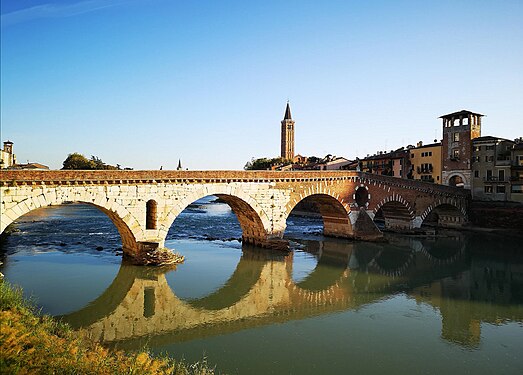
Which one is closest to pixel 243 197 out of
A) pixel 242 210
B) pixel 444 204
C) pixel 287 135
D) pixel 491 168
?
pixel 242 210

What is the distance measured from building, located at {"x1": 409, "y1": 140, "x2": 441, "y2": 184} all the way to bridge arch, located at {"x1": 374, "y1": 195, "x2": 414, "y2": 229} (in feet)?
38.9

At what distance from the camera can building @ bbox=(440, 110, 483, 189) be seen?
42.6 metres

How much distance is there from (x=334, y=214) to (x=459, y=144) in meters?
19.1

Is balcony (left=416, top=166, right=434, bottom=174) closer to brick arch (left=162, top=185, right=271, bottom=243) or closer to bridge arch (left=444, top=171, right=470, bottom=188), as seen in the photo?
bridge arch (left=444, top=171, right=470, bottom=188)

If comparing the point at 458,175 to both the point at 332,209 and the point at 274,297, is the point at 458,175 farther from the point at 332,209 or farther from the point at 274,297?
the point at 274,297

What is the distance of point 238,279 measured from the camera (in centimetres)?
2106

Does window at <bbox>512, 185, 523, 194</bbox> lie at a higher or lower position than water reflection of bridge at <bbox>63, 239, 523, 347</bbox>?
higher

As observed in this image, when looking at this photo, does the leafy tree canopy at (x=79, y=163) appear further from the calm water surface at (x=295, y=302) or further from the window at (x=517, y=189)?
the window at (x=517, y=189)

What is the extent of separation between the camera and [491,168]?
4138 centimetres

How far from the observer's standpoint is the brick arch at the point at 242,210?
22.4 m

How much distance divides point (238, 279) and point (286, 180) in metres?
9.10

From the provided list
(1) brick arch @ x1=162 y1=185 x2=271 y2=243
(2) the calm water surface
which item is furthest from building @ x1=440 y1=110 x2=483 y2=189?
(1) brick arch @ x1=162 y1=185 x2=271 y2=243

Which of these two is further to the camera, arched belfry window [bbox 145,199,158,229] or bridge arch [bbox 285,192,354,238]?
bridge arch [bbox 285,192,354,238]

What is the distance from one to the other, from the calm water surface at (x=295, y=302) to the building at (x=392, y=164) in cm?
2220
